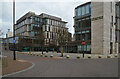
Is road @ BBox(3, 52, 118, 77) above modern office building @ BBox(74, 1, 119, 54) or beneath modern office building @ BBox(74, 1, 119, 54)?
beneath

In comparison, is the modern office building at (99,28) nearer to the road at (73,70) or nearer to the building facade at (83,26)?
the building facade at (83,26)

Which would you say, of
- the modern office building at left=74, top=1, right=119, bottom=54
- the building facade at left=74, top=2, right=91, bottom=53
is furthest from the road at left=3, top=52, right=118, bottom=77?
the building facade at left=74, top=2, right=91, bottom=53

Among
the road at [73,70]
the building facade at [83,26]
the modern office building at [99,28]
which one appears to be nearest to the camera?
the road at [73,70]

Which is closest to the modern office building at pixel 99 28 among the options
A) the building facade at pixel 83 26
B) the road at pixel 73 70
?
the building facade at pixel 83 26

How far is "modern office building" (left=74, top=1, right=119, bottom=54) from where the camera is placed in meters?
30.7

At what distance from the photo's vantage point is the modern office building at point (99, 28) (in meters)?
30.7

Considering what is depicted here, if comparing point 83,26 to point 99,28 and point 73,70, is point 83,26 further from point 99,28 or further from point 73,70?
point 73,70

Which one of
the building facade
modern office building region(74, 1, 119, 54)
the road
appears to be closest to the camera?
the road

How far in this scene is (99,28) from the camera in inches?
1239

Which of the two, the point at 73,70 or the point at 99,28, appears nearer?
the point at 73,70

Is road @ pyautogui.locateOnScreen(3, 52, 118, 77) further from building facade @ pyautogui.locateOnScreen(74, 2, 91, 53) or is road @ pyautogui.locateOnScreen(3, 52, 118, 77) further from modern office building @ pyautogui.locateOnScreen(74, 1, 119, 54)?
building facade @ pyautogui.locateOnScreen(74, 2, 91, 53)

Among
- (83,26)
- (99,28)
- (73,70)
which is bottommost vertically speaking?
(73,70)

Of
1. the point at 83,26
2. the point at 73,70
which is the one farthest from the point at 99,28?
the point at 73,70

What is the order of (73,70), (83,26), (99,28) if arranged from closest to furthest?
(73,70), (99,28), (83,26)
